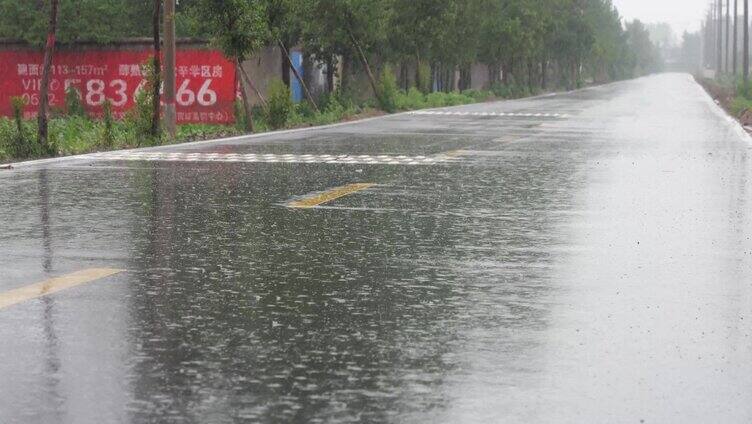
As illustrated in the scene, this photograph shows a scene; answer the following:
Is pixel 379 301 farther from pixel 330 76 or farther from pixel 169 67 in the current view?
pixel 330 76

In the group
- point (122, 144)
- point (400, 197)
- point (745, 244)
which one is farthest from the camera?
point (122, 144)

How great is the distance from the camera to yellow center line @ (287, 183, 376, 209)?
48.4 ft

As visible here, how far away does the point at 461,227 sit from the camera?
12.7 m

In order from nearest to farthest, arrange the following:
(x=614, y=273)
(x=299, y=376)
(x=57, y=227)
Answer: (x=299, y=376), (x=614, y=273), (x=57, y=227)

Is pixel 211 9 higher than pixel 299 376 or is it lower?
higher

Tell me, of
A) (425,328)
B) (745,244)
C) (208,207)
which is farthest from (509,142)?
(425,328)

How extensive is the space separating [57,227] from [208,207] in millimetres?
2155

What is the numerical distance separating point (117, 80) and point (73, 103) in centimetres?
150

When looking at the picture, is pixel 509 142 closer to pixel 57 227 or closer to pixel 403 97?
pixel 57 227

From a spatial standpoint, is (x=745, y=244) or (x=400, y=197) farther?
(x=400, y=197)

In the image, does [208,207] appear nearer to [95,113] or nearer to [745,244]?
[745,244]

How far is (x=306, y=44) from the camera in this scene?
4725 centimetres

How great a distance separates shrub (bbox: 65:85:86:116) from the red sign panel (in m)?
0.25

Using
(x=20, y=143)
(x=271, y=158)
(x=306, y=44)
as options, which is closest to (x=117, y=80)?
(x=306, y=44)
